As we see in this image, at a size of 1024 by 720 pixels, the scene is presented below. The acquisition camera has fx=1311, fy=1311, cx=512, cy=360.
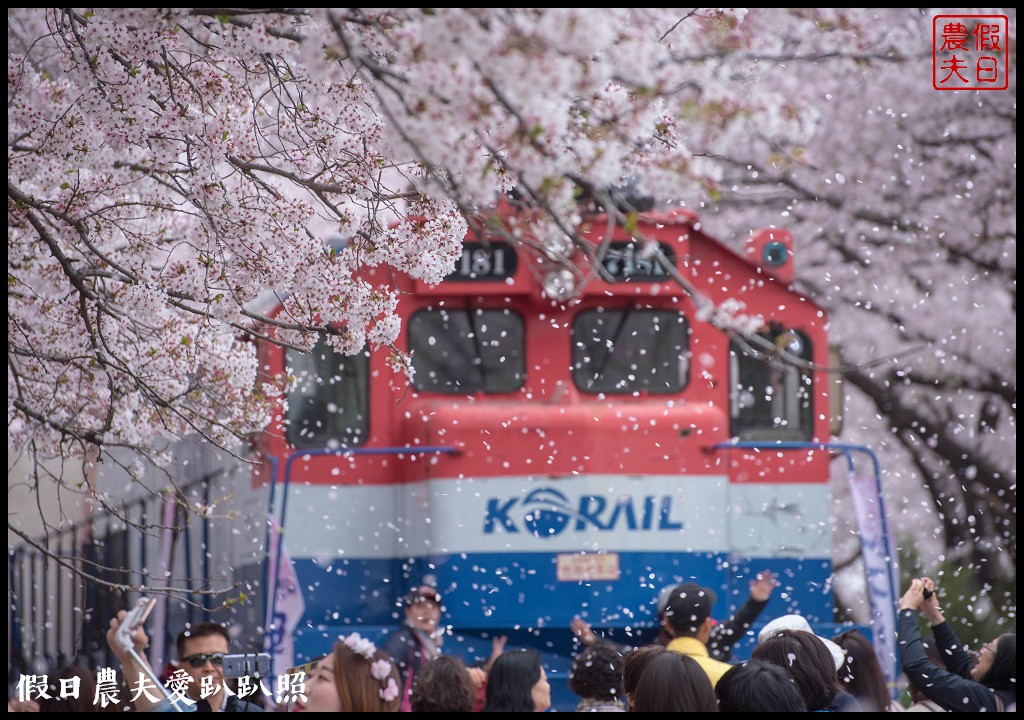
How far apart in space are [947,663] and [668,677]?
4.53 ft

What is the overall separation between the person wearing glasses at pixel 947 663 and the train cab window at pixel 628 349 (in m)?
2.39

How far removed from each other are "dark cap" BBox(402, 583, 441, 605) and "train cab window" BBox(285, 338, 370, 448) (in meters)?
0.78

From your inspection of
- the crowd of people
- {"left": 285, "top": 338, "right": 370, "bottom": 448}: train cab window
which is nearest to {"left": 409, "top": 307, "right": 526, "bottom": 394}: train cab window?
{"left": 285, "top": 338, "right": 370, "bottom": 448}: train cab window

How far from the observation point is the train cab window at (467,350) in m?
6.46

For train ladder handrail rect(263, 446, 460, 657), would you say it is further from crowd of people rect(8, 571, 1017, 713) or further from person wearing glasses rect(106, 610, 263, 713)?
person wearing glasses rect(106, 610, 263, 713)

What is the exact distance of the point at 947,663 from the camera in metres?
4.34

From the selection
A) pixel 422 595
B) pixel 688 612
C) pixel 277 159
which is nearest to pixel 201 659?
pixel 422 595

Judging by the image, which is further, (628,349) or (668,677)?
(628,349)

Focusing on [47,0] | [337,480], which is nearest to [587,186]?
[47,0]

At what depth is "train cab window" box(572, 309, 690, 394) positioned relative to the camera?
6.54m

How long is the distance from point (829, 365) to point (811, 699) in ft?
11.2

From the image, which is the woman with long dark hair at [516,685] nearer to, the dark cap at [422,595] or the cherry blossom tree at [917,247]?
the dark cap at [422,595]

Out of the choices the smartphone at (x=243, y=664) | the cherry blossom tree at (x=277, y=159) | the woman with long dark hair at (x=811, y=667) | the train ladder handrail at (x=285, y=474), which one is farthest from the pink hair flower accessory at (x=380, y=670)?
the train ladder handrail at (x=285, y=474)

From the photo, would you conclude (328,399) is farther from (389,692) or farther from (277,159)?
(389,692)
